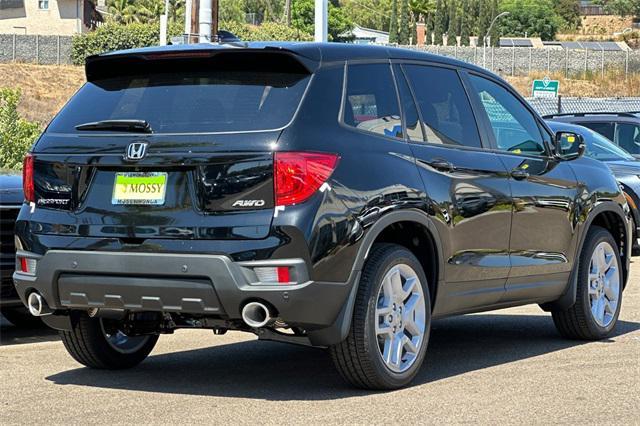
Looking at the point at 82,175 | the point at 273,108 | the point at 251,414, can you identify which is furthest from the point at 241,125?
the point at 251,414

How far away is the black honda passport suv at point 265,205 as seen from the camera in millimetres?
6574

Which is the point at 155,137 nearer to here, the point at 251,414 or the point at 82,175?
the point at 82,175

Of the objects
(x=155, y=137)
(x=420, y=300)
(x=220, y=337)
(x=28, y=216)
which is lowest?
(x=220, y=337)

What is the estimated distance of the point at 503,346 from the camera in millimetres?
9133

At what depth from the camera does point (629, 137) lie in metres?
19.1

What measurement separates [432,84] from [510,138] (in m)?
0.94

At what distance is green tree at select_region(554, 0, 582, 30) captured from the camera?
195075mm

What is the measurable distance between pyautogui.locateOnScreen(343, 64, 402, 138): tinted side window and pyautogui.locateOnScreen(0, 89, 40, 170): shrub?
766 inches

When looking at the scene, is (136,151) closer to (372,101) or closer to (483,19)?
Result: (372,101)

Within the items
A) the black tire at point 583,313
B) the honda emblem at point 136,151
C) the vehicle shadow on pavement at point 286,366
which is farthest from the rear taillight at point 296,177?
the black tire at point 583,313

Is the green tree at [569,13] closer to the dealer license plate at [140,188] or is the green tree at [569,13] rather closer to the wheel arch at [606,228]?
the wheel arch at [606,228]

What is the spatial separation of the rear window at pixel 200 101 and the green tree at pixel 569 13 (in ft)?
630

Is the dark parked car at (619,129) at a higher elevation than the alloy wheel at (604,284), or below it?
higher

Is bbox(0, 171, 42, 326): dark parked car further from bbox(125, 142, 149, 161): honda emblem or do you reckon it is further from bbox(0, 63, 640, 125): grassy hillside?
bbox(0, 63, 640, 125): grassy hillside
